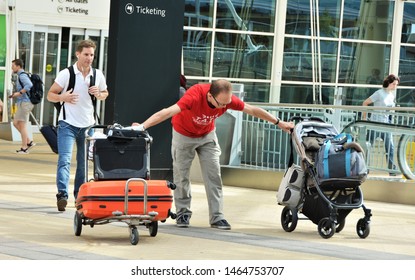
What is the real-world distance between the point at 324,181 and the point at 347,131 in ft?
16.0

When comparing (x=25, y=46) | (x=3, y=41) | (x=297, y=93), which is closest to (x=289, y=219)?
(x=3, y=41)

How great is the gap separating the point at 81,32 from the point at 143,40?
13341mm

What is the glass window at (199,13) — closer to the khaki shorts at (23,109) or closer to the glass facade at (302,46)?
the glass facade at (302,46)

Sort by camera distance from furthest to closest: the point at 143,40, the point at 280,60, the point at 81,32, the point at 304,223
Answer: the point at 280,60
the point at 81,32
the point at 143,40
the point at 304,223

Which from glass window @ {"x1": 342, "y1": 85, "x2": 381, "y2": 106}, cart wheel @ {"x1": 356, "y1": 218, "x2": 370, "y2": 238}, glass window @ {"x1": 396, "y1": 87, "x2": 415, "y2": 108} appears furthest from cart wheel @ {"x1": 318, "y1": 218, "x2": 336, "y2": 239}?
glass window @ {"x1": 396, "y1": 87, "x2": 415, "y2": 108}

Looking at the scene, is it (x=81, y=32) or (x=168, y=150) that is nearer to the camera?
(x=168, y=150)

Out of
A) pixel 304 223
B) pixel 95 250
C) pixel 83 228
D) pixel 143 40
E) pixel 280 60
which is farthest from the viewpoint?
pixel 280 60

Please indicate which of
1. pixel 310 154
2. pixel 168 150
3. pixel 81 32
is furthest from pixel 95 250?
pixel 81 32

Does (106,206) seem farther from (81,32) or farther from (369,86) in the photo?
(369,86)

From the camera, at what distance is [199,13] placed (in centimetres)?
2919

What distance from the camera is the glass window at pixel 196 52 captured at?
2884 cm

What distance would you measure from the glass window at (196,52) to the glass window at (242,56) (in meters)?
0.29

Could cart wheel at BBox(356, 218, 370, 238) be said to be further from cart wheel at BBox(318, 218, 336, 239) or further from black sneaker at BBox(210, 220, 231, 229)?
black sneaker at BBox(210, 220, 231, 229)

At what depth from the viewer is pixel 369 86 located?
32469mm
